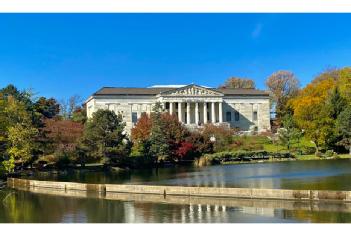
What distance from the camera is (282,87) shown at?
323 ft

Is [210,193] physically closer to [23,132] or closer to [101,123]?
[23,132]

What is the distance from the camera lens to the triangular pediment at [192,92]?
93062 millimetres

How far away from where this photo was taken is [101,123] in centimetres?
5128

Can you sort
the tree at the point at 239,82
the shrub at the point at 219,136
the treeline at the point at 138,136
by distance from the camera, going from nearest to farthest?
the treeline at the point at 138,136 → the shrub at the point at 219,136 → the tree at the point at 239,82

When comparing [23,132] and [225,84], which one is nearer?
Answer: [23,132]

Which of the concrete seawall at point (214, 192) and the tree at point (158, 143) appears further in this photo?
the tree at point (158, 143)

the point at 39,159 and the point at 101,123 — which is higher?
the point at 101,123

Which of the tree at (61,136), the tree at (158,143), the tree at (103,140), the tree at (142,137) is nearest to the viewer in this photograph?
the tree at (61,136)

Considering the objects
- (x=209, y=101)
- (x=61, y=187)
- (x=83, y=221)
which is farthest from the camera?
(x=209, y=101)

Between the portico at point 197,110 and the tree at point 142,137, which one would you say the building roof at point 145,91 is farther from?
the tree at point 142,137

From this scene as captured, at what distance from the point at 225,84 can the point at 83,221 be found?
9798 centimetres

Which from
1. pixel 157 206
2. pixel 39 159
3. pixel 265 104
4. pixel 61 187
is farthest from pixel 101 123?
pixel 265 104

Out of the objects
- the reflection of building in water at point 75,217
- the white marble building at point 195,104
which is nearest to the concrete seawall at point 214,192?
the reflection of building in water at point 75,217

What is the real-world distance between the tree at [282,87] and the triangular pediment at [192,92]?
11628mm
